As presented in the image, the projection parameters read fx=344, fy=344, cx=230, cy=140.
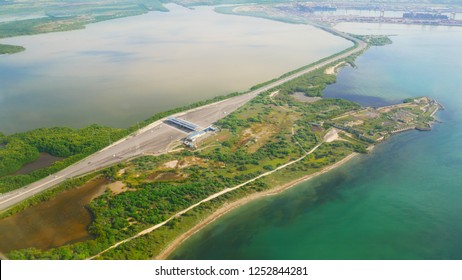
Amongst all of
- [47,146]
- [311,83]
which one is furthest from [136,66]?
[47,146]

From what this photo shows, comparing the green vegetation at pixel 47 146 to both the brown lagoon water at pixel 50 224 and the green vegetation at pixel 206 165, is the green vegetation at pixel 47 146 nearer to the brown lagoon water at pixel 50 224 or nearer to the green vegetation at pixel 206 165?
the green vegetation at pixel 206 165

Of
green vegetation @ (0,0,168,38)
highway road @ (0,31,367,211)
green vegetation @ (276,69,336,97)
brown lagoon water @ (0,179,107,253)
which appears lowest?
brown lagoon water @ (0,179,107,253)

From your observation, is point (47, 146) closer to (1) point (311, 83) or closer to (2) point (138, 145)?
(2) point (138, 145)

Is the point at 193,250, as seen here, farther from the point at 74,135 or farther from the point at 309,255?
the point at 74,135

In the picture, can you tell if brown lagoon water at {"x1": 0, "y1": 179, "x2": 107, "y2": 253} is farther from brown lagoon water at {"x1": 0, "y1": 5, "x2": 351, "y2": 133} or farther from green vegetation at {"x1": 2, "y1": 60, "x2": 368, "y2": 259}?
brown lagoon water at {"x1": 0, "y1": 5, "x2": 351, "y2": 133}

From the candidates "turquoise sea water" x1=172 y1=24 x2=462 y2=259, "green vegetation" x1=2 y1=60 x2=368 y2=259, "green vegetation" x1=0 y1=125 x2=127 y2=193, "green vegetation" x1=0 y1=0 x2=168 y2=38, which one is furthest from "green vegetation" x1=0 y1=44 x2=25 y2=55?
"turquoise sea water" x1=172 y1=24 x2=462 y2=259

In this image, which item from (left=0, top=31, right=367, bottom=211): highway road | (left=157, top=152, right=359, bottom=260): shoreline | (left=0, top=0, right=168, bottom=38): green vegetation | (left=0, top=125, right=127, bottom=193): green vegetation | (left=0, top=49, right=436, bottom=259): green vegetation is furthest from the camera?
(left=0, top=0, right=168, bottom=38): green vegetation

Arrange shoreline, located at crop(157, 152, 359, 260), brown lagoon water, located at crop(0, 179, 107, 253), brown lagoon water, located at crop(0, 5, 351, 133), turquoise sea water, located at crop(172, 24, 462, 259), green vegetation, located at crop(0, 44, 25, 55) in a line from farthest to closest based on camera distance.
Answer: green vegetation, located at crop(0, 44, 25, 55) < brown lagoon water, located at crop(0, 5, 351, 133) < turquoise sea water, located at crop(172, 24, 462, 259) < shoreline, located at crop(157, 152, 359, 260) < brown lagoon water, located at crop(0, 179, 107, 253)
